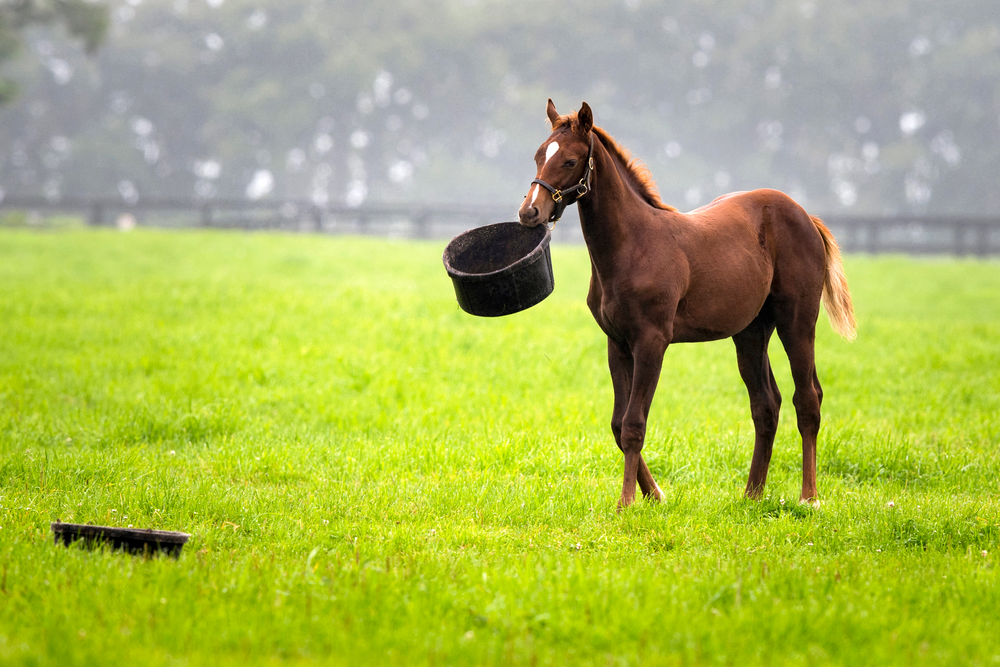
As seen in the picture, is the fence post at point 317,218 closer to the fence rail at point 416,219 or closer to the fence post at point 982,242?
the fence rail at point 416,219

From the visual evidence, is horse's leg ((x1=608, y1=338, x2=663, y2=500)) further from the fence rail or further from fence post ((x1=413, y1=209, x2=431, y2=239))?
fence post ((x1=413, y1=209, x2=431, y2=239))

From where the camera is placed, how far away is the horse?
184 inches

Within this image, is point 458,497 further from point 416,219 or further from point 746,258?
point 416,219

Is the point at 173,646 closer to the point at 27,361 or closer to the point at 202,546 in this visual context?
the point at 202,546

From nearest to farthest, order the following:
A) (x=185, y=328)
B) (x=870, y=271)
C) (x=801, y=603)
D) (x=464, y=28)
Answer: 1. (x=801, y=603)
2. (x=185, y=328)
3. (x=870, y=271)
4. (x=464, y=28)

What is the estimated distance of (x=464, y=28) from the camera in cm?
4825

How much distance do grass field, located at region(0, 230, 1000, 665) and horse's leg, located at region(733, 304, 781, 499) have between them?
23 cm

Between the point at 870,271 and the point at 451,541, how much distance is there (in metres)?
18.6

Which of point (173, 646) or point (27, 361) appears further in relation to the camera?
point (27, 361)

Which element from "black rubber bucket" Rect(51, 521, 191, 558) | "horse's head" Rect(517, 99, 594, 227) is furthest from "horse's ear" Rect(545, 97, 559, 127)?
"black rubber bucket" Rect(51, 521, 191, 558)

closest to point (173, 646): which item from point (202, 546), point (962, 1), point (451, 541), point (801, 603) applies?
point (202, 546)

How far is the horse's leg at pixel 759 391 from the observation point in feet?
17.8

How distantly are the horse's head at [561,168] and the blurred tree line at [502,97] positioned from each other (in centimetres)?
4059

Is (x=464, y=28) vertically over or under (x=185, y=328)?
over
